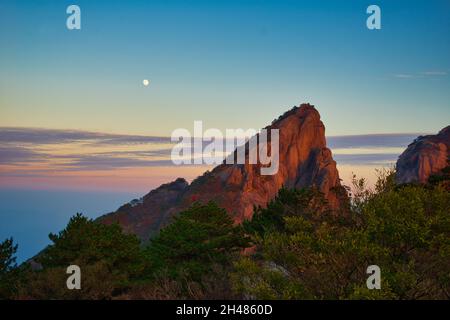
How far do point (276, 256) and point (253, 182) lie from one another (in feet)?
311

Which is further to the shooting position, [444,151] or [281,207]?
[444,151]

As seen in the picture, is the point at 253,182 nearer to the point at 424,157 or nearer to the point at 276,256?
the point at 424,157

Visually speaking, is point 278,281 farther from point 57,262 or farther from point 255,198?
point 255,198

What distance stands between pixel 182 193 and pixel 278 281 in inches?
4646

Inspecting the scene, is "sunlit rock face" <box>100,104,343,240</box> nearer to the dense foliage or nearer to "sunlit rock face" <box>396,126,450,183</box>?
"sunlit rock face" <box>396,126,450,183</box>

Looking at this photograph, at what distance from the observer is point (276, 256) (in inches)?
696

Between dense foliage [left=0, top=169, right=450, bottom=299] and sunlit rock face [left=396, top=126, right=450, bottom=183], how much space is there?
290 ft

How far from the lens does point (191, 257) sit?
3356cm

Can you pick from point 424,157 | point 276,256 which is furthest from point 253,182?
point 276,256

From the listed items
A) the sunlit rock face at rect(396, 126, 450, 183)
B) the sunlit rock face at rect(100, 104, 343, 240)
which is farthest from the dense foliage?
the sunlit rock face at rect(396, 126, 450, 183)

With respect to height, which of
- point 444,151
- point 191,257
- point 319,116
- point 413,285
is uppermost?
point 319,116

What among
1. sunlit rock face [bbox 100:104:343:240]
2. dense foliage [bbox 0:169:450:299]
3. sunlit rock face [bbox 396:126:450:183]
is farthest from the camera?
sunlit rock face [bbox 396:126:450:183]

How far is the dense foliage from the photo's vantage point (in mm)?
15070

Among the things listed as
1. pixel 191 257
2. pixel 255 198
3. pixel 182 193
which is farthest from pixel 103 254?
pixel 182 193
